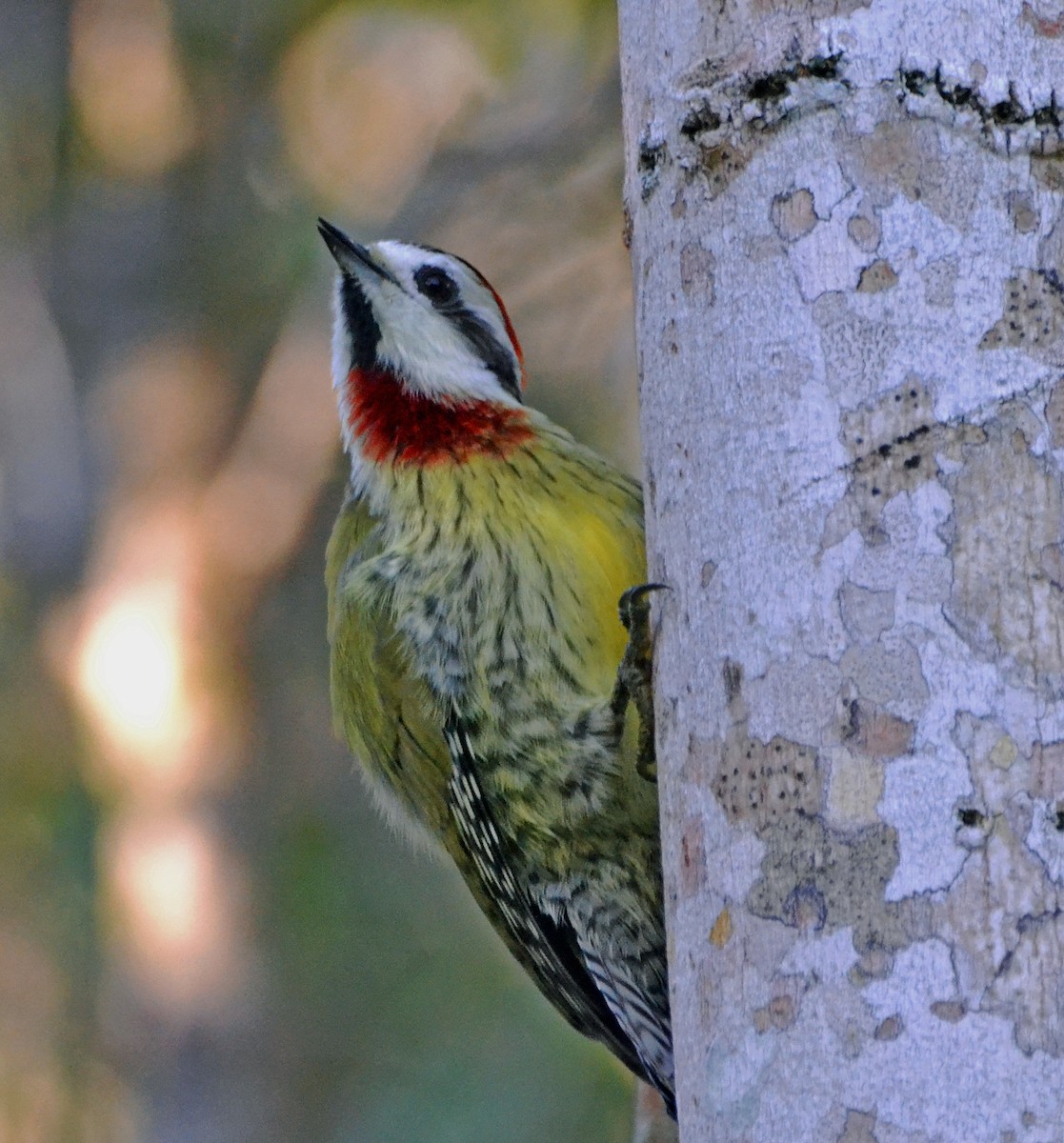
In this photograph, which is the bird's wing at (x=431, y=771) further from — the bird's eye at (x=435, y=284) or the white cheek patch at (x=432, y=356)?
the bird's eye at (x=435, y=284)

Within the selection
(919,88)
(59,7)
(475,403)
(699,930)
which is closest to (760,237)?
(919,88)

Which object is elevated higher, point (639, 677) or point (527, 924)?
point (639, 677)

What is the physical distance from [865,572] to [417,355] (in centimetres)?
200

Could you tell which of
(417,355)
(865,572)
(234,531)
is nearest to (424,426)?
(417,355)

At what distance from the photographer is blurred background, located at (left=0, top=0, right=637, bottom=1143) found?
20.2 feet

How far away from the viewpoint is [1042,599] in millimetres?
1481

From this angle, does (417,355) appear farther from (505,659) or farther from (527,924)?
(527,924)

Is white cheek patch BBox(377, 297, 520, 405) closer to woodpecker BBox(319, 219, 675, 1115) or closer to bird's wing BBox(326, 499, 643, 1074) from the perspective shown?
woodpecker BBox(319, 219, 675, 1115)

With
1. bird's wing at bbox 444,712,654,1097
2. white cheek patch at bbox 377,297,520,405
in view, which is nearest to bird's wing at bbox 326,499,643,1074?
bird's wing at bbox 444,712,654,1097

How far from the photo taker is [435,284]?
355cm

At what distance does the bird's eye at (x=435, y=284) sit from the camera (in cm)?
354

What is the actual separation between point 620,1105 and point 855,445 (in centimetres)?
561

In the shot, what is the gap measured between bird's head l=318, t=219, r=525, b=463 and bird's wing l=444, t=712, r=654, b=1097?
577 millimetres

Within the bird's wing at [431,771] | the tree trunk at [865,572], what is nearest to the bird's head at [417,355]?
the bird's wing at [431,771]
